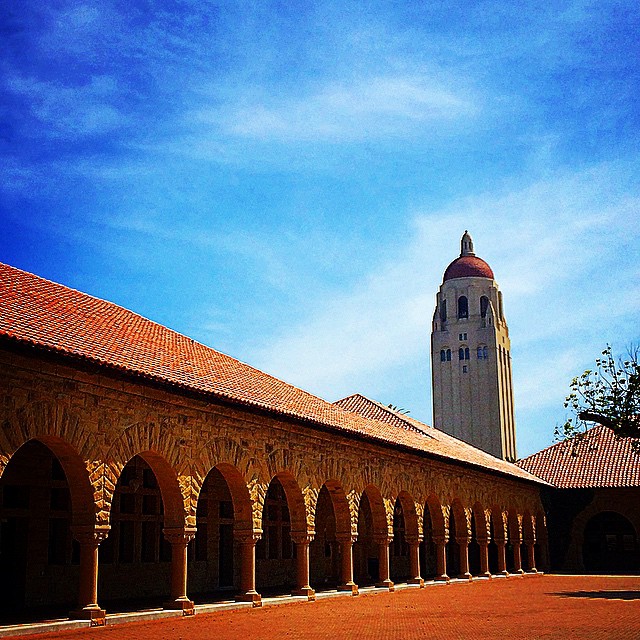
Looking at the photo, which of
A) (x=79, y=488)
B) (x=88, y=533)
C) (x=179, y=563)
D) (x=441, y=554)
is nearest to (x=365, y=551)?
(x=441, y=554)

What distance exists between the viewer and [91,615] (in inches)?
520

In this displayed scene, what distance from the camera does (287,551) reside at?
81.5 ft

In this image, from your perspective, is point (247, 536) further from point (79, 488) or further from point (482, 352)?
point (482, 352)

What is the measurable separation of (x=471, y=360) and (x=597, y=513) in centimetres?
5386

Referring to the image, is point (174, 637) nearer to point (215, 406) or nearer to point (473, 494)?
point (215, 406)

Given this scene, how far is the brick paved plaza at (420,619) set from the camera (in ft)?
→ 42.7

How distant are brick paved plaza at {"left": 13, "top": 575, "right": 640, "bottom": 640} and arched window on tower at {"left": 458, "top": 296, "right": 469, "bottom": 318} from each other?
6862cm

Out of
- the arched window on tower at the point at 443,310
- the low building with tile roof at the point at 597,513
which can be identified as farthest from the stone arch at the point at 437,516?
the arched window on tower at the point at 443,310

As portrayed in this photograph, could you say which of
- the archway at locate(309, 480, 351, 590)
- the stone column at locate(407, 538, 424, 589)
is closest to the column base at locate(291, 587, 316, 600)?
the archway at locate(309, 480, 351, 590)

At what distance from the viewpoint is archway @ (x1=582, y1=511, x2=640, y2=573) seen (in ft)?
121

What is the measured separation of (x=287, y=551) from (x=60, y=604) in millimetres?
9497

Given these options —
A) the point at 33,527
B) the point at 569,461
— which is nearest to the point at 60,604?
the point at 33,527

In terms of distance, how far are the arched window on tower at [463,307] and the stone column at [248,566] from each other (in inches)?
2941

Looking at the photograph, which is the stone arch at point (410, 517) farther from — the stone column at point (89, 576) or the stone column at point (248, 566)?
the stone column at point (89, 576)
